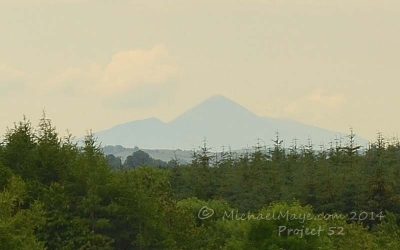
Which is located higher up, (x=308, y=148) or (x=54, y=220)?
(x=308, y=148)

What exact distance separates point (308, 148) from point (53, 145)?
81567 millimetres

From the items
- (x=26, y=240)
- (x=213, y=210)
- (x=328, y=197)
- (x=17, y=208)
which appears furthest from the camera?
(x=328, y=197)

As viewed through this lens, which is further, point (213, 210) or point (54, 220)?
point (213, 210)

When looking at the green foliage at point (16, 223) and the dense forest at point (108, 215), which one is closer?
the green foliage at point (16, 223)

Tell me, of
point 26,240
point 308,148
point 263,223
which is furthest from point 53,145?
point 308,148

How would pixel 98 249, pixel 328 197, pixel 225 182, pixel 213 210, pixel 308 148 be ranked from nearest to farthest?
pixel 98 249
pixel 213 210
pixel 328 197
pixel 225 182
pixel 308 148

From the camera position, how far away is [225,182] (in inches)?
3917

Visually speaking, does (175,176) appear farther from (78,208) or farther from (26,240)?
(26,240)

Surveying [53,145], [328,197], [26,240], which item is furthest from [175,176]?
[26,240]

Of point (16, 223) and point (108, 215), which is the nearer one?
point (16, 223)

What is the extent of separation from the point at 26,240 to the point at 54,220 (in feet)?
47.6

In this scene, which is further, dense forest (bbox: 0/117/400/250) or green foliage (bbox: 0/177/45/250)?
dense forest (bbox: 0/117/400/250)

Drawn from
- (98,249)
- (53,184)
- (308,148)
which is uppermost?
(308,148)

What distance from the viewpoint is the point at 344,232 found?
193 ft
